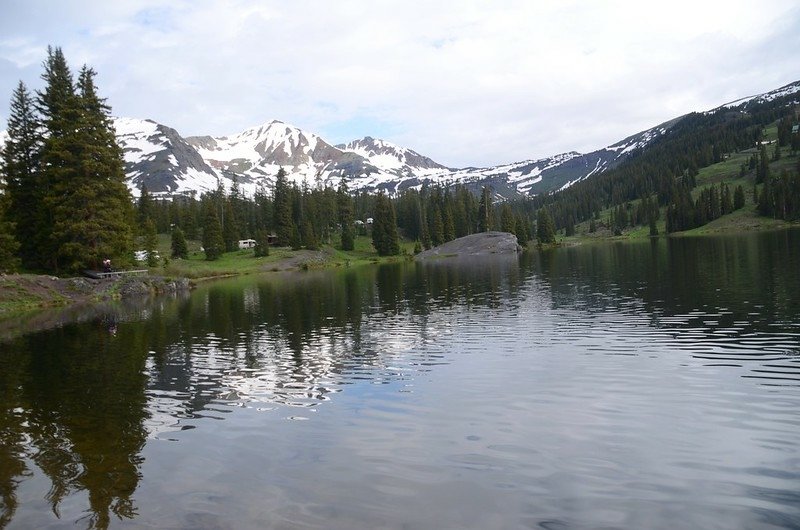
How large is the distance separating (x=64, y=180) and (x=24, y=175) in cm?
840

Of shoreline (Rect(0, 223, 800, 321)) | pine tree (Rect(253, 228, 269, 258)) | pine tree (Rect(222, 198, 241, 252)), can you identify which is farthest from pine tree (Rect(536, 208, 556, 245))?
pine tree (Rect(222, 198, 241, 252))

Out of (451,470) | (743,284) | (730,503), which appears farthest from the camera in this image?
(743,284)

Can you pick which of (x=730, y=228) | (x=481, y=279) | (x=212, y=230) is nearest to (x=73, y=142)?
(x=481, y=279)

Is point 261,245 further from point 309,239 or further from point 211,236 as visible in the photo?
point 309,239

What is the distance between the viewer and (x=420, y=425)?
14484 mm

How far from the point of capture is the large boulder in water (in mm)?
138000

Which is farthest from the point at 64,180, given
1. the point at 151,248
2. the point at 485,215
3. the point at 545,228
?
the point at 545,228

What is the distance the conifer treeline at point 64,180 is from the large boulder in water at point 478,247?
277 feet

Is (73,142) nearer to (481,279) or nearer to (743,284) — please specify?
(481,279)

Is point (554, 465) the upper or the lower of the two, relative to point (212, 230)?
lower

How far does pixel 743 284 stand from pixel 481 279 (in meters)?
29.1

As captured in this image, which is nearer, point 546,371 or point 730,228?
point 546,371

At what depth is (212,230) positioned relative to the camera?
112688 mm

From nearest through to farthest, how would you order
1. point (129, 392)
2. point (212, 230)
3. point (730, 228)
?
point (129, 392)
point (212, 230)
point (730, 228)
